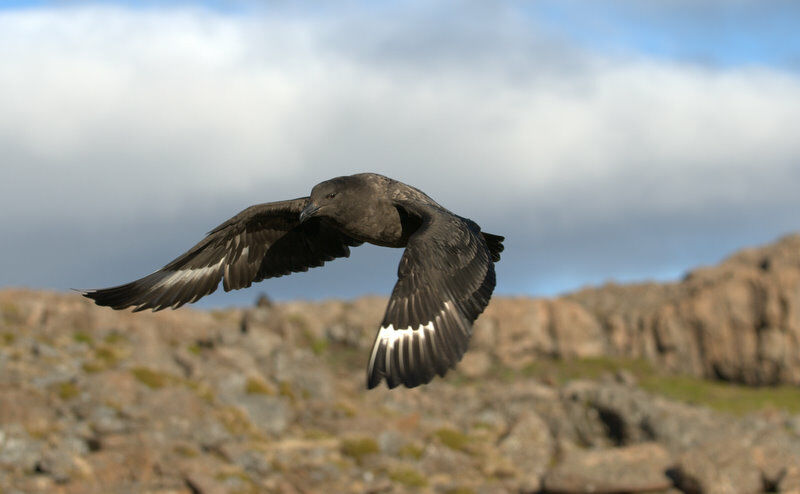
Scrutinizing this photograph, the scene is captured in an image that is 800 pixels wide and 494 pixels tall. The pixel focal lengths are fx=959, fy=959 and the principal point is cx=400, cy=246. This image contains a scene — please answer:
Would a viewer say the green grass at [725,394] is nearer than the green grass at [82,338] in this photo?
No

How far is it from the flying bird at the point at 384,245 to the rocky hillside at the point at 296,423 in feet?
27.1

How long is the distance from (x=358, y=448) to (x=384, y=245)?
479 inches

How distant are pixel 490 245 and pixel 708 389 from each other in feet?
97.3

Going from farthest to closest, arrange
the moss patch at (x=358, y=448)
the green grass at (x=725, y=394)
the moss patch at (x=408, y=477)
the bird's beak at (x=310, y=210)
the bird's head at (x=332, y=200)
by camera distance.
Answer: the green grass at (x=725, y=394) < the moss patch at (x=358, y=448) < the moss patch at (x=408, y=477) < the bird's head at (x=332, y=200) < the bird's beak at (x=310, y=210)

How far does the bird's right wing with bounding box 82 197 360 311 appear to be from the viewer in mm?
9094

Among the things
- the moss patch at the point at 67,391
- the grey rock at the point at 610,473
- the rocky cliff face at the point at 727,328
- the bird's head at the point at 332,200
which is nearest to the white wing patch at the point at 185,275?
the bird's head at the point at 332,200

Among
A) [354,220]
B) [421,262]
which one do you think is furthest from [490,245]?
[421,262]

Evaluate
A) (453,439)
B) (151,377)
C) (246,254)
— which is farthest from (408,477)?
(246,254)

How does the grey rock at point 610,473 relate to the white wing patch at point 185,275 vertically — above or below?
below

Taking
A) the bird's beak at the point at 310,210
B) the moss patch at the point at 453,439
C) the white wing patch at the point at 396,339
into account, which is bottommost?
the moss patch at the point at 453,439

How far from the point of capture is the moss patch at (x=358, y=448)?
2008 centimetres

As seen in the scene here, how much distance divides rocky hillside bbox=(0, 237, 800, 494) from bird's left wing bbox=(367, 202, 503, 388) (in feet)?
34.8

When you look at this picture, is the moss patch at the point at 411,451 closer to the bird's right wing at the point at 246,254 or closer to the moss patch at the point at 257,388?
the moss patch at the point at 257,388

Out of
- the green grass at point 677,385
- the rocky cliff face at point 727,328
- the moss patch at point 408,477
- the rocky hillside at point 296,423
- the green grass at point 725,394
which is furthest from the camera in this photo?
the rocky cliff face at point 727,328
